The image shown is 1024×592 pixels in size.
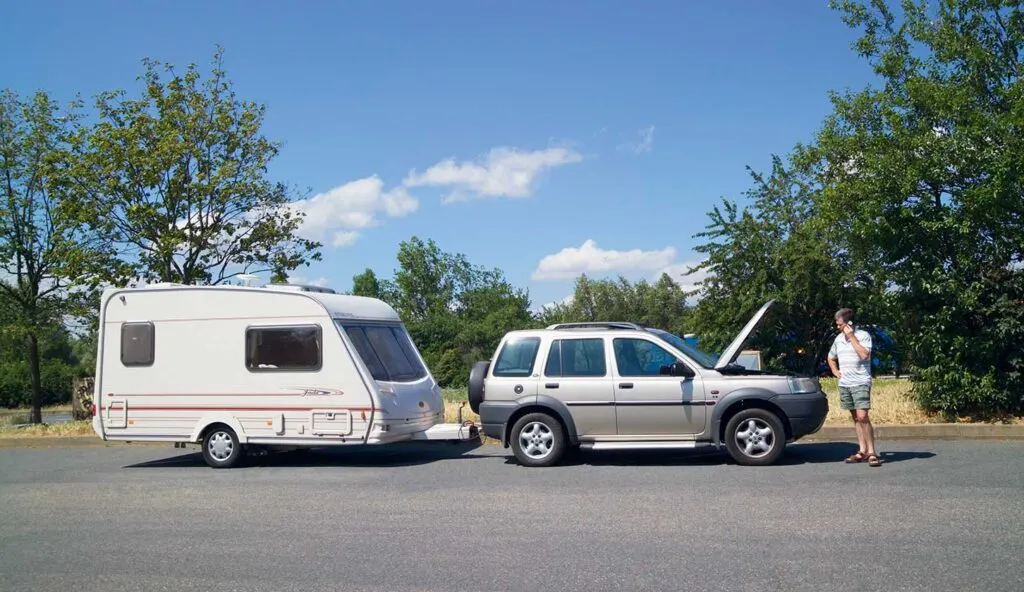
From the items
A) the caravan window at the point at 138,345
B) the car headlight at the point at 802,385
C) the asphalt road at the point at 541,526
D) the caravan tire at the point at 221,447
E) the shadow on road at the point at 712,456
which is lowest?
the asphalt road at the point at 541,526

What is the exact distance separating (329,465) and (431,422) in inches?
61.4

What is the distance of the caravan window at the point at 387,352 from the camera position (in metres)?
12.2

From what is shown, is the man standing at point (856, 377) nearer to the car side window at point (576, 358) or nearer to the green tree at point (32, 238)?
the car side window at point (576, 358)

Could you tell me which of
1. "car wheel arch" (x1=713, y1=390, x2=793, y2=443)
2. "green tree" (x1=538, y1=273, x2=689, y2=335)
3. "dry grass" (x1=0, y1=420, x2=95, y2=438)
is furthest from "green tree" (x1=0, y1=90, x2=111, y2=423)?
"green tree" (x1=538, y1=273, x2=689, y2=335)

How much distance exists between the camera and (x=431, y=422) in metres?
12.7

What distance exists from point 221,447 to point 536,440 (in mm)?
4553

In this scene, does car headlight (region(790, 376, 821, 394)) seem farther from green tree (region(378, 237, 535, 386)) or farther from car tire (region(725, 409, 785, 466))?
green tree (region(378, 237, 535, 386))

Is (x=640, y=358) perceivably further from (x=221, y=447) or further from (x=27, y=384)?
(x=27, y=384)

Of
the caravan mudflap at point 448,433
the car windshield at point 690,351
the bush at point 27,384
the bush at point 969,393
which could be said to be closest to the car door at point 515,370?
the caravan mudflap at point 448,433

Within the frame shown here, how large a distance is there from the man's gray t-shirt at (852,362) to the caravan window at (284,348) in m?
6.71

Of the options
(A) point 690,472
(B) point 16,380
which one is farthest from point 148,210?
(B) point 16,380

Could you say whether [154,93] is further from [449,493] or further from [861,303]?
[861,303]

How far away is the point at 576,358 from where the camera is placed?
11430 mm

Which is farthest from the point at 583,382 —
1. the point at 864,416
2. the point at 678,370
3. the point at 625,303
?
the point at 625,303
